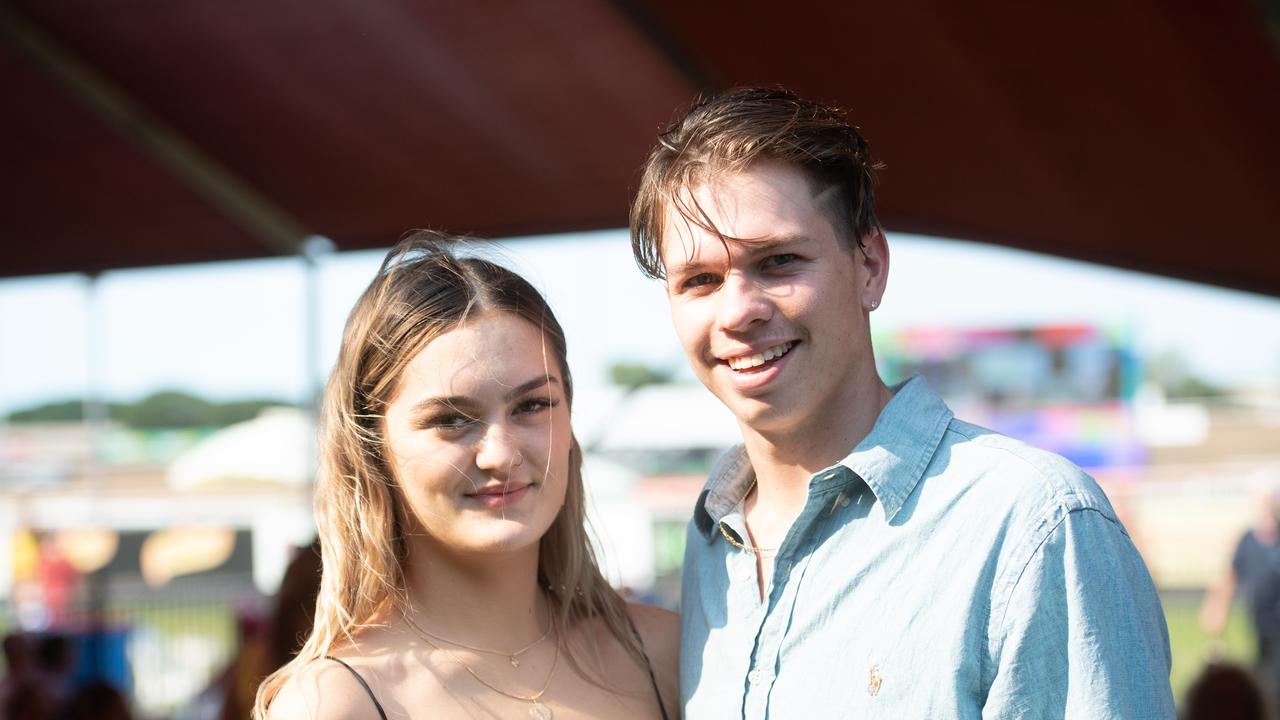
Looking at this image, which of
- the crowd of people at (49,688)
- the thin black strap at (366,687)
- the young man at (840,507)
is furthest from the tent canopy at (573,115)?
the thin black strap at (366,687)

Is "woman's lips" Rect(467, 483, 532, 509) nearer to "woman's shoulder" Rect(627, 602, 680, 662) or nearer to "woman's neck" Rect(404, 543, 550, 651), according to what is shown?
"woman's neck" Rect(404, 543, 550, 651)

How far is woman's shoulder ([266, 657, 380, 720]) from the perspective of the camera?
1.55 m

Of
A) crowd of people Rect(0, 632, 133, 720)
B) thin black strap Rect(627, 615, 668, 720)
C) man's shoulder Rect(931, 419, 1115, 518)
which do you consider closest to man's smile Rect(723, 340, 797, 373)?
man's shoulder Rect(931, 419, 1115, 518)

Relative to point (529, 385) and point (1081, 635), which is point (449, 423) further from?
point (1081, 635)

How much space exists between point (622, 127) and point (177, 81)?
64.3 inches

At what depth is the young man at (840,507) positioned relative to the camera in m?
1.39

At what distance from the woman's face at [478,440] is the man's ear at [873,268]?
0.48 meters

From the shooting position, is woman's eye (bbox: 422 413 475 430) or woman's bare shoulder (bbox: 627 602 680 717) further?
woman's bare shoulder (bbox: 627 602 680 717)

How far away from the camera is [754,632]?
163 cm

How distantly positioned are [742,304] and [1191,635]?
49.6ft

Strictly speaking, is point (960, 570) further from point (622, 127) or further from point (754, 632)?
point (622, 127)

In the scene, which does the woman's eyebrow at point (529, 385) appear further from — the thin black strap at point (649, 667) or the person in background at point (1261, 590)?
the person in background at point (1261, 590)

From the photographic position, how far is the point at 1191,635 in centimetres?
1478

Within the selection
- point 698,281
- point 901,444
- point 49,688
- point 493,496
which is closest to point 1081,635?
point 901,444
